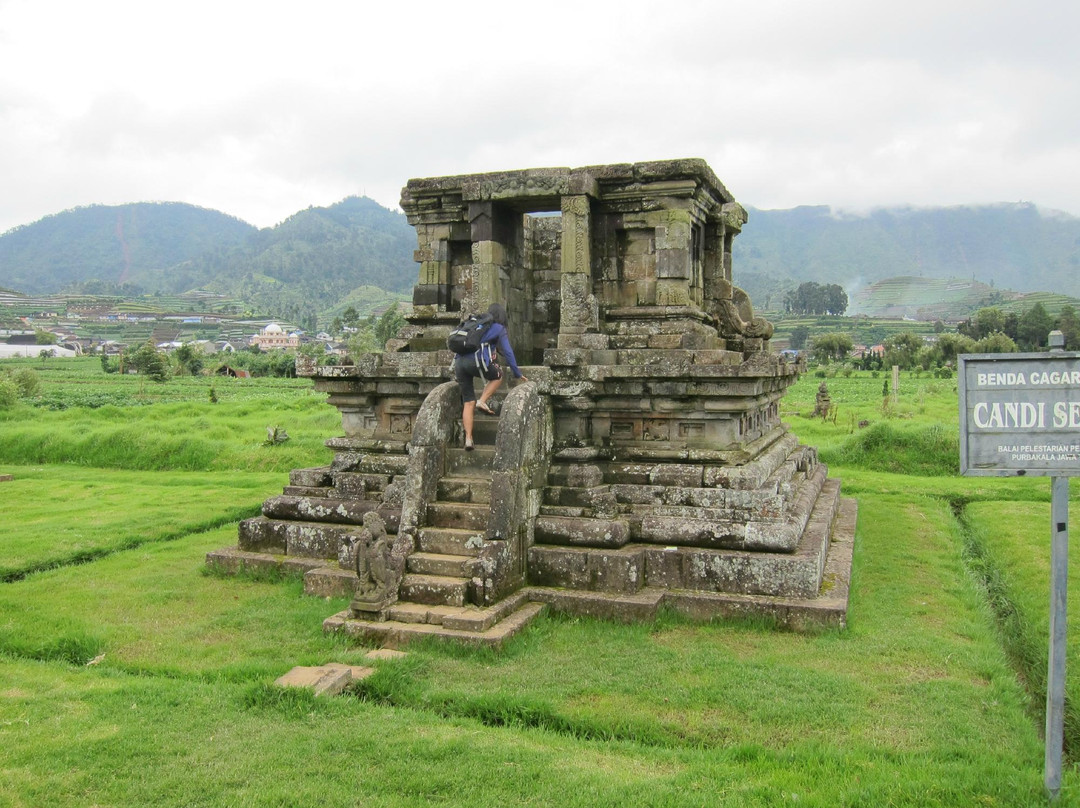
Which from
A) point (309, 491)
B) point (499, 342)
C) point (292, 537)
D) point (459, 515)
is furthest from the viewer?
point (309, 491)

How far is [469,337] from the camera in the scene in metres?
8.28

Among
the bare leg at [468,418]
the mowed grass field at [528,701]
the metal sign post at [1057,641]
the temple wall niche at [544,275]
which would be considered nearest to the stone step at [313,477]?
the mowed grass field at [528,701]

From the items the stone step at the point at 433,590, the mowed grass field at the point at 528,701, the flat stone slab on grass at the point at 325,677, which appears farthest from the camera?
the stone step at the point at 433,590

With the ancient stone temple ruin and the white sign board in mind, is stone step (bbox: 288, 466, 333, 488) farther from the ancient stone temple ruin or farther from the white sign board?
the white sign board

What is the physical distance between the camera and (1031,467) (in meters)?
4.39

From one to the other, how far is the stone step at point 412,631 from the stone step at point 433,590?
28cm

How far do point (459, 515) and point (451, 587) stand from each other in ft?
3.03

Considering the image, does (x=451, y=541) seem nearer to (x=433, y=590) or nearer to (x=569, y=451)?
(x=433, y=590)

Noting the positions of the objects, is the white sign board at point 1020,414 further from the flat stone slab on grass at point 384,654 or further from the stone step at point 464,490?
the stone step at point 464,490

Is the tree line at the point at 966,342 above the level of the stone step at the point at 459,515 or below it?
above

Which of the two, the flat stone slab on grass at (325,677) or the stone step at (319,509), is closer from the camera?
the flat stone slab on grass at (325,677)

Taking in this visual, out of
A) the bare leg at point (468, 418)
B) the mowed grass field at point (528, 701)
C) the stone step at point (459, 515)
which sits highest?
the bare leg at point (468, 418)

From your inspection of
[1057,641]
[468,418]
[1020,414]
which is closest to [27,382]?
[468,418]

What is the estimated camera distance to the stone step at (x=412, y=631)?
21.5ft
